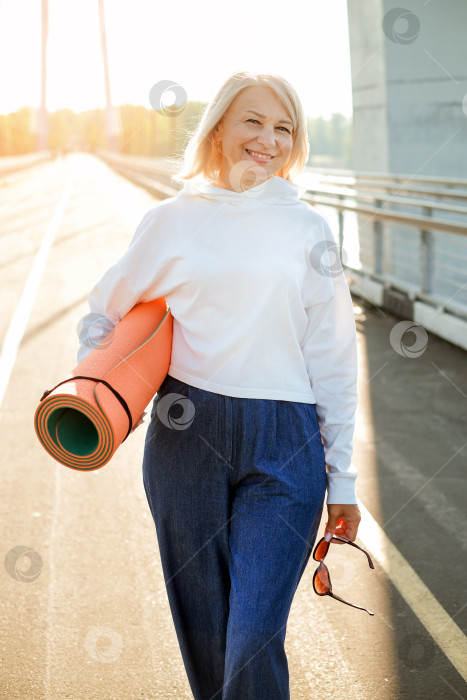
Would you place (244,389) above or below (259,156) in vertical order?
below

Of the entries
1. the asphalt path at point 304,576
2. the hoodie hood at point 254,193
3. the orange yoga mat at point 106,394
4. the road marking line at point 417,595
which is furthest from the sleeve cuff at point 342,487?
the road marking line at point 417,595

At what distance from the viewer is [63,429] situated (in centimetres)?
207

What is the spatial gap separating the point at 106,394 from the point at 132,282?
0.42 meters

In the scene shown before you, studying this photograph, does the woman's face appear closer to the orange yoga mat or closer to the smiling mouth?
the smiling mouth

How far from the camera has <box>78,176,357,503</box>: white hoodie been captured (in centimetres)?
218

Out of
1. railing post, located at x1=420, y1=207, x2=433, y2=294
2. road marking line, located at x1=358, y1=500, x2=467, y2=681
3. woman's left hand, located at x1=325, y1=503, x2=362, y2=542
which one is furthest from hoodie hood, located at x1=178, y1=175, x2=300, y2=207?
railing post, located at x1=420, y1=207, x2=433, y2=294

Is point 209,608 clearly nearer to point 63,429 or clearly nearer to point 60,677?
point 63,429

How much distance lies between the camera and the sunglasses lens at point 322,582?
7.38ft

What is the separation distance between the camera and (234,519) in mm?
2146

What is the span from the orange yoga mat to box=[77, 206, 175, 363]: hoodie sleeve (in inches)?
3.1

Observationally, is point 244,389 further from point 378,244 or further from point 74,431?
point 378,244

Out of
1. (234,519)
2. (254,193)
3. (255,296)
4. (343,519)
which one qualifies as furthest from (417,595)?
(254,193)

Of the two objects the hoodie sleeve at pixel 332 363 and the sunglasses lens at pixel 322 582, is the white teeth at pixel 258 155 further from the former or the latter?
the sunglasses lens at pixel 322 582

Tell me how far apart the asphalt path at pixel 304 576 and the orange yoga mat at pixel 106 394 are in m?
1.24
